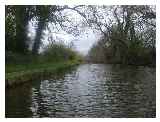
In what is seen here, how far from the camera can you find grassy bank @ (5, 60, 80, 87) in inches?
387

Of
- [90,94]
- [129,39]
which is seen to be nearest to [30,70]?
[90,94]

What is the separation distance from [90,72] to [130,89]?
0.54m

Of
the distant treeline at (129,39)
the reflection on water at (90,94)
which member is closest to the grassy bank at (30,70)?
the reflection on water at (90,94)

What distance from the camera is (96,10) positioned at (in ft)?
32.3

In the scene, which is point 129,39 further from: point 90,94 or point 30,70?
point 30,70

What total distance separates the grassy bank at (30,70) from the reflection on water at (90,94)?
0.26ft

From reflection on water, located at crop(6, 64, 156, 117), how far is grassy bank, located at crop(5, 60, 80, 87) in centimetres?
8

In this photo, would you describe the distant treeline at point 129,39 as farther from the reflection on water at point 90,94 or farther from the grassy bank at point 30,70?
the grassy bank at point 30,70

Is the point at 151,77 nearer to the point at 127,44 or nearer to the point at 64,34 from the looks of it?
the point at 127,44

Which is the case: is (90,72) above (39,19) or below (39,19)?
below

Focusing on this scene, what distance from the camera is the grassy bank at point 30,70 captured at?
982 cm

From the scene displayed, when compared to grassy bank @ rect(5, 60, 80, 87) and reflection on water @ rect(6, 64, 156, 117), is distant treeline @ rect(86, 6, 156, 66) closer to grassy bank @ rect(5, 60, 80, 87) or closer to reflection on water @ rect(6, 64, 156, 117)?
reflection on water @ rect(6, 64, 156, 117)

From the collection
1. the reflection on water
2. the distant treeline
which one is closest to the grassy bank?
the reflection on water
